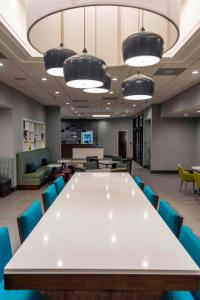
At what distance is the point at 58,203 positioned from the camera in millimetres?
2582

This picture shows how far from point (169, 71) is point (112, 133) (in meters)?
13.6

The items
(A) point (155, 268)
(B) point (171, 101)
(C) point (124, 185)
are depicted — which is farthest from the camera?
(B) point (171, 101)

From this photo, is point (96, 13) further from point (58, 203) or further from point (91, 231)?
point (91, 231)

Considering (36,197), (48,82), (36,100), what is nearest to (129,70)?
(48,82)

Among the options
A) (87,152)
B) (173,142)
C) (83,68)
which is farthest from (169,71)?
(87,152)

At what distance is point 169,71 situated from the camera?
17.9ft

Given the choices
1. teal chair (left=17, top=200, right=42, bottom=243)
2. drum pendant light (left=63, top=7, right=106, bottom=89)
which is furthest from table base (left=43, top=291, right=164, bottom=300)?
drum pendant light (left=63, top=7, right=106, bottom=89)

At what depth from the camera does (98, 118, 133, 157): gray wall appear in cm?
1870

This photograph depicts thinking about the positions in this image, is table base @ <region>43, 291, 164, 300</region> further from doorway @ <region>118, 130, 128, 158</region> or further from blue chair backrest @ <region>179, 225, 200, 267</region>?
doorway @ <region>118, 130, 128, 158</region>

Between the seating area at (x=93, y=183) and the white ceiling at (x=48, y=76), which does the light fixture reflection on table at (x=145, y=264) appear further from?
the white ceiling at (x=48, y=76)

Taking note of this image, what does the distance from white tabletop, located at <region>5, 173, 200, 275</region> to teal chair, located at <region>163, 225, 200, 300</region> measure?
134 millimetres

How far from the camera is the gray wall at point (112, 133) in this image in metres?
18.7

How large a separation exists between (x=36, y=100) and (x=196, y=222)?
764 cm

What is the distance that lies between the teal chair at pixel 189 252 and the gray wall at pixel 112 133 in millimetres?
16799
